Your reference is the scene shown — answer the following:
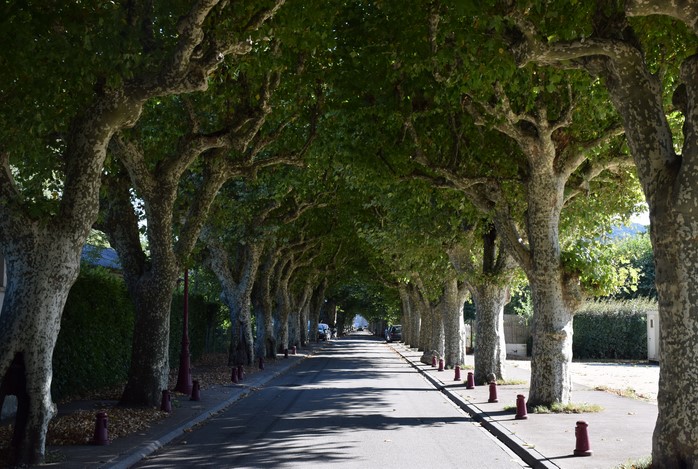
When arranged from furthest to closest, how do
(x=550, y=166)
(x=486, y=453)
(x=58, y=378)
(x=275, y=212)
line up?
(x=275, y=212), (x=58, y=378), (x=550, y=166), (x=486, y=453)

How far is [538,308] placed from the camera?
15555 millimetres

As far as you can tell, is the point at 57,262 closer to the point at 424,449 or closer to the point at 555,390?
the point at 424,449

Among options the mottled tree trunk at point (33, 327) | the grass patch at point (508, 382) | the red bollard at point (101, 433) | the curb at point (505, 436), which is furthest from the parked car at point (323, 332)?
the mottled tree trunk at point (33, 327)

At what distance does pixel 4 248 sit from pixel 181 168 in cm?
604

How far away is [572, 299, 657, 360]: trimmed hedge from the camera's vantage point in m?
41.4

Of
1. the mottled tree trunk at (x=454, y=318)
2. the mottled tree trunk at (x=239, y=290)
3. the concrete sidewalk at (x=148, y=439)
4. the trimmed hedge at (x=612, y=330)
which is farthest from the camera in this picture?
the trimmed hedge at (x=612, y=330)

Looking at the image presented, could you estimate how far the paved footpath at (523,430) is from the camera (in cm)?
986

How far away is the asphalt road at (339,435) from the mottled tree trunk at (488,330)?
2.04 m

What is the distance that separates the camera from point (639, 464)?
8.72 meters

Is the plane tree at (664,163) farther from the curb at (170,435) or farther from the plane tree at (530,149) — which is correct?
the curb at (170,435)

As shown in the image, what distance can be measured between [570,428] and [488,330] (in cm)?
1008

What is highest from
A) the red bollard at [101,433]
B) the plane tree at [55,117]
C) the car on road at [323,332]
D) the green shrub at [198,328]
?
the plane tree at [55,117]

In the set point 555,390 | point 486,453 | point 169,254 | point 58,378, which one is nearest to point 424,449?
point 486,453

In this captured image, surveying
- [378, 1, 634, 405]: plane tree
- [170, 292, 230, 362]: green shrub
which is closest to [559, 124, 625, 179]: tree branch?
[378, 1, 634, 405]: plane tree
